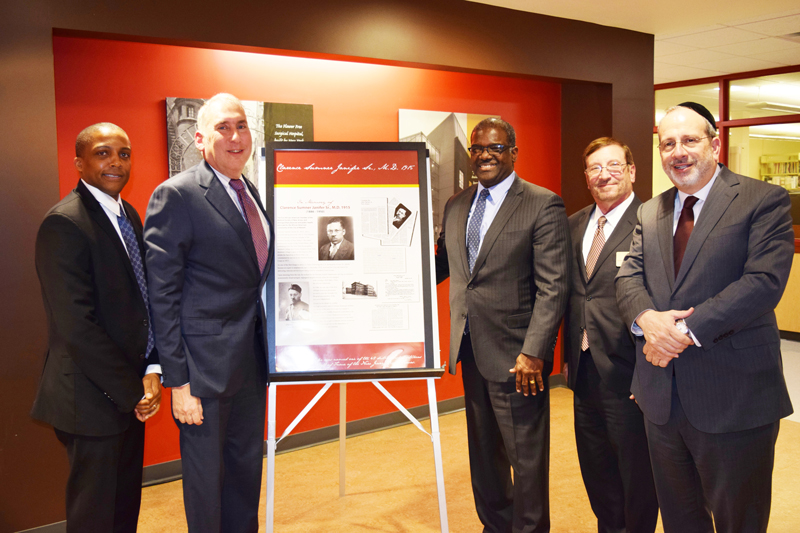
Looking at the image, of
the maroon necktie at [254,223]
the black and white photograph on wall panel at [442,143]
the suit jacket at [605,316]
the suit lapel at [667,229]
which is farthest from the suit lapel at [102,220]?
the black and white photograph on wall panel at [442,143]

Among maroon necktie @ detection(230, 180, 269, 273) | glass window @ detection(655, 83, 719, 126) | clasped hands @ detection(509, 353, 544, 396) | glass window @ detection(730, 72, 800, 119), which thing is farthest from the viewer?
glass window @ detection(655, 83, 719, 126)

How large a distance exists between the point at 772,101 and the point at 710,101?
2.53ft

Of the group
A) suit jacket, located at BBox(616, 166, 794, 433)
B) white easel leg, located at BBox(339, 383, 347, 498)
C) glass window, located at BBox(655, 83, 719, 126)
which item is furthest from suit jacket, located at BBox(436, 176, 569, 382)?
glass window, located at BBox(655, 83, 719, 126)

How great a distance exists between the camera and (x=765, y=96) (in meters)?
7.65

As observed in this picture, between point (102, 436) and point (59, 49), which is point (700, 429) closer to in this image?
point (102, 436)

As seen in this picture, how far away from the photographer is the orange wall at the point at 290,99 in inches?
128

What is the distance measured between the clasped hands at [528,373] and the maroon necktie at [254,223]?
116 centimetres

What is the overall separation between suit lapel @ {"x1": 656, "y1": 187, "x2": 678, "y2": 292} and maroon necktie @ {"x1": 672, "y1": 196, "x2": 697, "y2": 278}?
0.06 feet

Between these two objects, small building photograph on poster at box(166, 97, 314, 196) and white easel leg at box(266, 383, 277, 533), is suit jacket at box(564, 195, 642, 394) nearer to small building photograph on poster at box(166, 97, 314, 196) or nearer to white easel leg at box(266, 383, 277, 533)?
white easel leg at box(266, 383, 277, 533)

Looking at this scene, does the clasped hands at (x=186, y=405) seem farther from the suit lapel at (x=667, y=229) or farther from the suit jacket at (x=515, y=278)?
the suit lapel at (x=667, y=229)

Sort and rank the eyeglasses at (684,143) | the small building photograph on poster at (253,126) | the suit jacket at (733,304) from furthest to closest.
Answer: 1. the small building photograph on poster at (253,126)
2. the eyeglasses at (684,143)
3. the suit jacket at (733,304)

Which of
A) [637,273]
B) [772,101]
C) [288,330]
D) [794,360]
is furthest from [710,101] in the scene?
[288,330]

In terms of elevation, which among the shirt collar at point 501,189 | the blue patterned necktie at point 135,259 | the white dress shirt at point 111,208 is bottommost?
the blue patterned necktie at point 135,259

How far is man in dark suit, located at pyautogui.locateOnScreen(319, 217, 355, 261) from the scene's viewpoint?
2.53m
